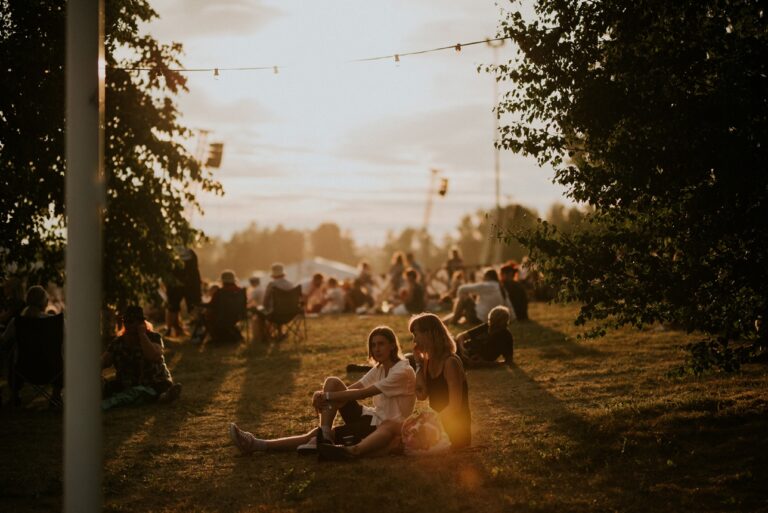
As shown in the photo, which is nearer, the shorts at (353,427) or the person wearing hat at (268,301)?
the shorts at (353,427)

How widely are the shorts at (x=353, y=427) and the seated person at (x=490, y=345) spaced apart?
5.15m

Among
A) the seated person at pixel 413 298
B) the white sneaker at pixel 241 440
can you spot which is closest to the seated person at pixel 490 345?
the white sneaker at pixel 241 440

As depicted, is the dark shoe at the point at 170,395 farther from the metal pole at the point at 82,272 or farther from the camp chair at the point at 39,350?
the metal pole at the point at 82,272

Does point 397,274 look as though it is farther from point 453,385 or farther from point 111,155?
point 453,385

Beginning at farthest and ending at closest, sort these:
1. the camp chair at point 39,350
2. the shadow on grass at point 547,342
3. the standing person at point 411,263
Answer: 1. the standing person at point 411,263
2. the shadow on grass at point 547,342
3. the camp chair at point 39,350

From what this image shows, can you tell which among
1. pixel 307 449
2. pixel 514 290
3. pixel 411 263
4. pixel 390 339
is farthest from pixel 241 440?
pixel 411 263

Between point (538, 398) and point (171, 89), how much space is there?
6102 millimetres

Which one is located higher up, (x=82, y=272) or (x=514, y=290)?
(x=82, y=272)

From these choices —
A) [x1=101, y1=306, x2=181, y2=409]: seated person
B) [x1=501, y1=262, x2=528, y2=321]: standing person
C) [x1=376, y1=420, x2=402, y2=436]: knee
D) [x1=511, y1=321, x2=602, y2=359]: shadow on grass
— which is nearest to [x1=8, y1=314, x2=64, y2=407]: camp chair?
[x1=101, y1=306, x2=181, y2=409]: seated person

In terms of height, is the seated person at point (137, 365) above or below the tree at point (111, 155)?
below

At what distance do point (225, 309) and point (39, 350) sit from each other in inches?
289

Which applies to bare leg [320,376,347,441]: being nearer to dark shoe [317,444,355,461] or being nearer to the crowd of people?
the crowd of people

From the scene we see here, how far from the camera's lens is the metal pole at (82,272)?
4559mm

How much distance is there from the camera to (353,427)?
7.84m
